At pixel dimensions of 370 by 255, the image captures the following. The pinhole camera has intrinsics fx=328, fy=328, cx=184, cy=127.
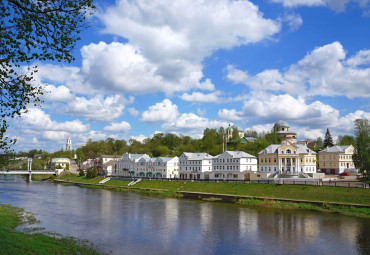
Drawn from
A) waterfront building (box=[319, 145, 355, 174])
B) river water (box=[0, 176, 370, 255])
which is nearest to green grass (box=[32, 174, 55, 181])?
river water (box=[0, 176, 370, 255])

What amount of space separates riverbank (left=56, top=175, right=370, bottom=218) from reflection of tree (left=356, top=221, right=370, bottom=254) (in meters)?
6.65

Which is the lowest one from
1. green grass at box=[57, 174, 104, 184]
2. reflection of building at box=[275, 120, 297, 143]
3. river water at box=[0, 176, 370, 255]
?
river water at box=[0, 176, 370, 255]

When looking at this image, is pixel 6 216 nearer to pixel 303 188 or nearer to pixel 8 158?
pixel 8 158

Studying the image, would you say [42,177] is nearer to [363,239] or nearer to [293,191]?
[293,191]

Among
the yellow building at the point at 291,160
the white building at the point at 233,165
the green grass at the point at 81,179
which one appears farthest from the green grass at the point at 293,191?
the green grass at the point at 81,179

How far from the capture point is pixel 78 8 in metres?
12.5

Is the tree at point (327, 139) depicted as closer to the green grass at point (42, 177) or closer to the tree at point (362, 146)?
the tree at point (362, 146)

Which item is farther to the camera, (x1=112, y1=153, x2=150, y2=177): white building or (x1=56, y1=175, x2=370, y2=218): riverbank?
(x1=112, y1=153, x2=150, y2=177): white building

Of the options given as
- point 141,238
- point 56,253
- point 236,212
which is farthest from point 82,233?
point 236,212

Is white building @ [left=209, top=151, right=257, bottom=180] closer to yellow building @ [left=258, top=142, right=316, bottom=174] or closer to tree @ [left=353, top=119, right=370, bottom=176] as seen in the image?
yellow building @ [left=258, top=142, right=316, bottom=174]

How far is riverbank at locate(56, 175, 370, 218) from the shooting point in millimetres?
45000

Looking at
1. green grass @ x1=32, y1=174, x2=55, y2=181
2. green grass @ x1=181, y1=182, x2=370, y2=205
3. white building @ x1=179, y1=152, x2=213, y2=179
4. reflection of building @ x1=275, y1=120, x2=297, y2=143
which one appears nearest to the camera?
green grass @ x1=181, y1=182, x2=370, y2=205

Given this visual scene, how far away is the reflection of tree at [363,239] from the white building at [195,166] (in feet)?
174

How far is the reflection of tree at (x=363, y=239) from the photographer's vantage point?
2645 cm
